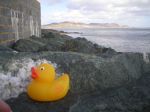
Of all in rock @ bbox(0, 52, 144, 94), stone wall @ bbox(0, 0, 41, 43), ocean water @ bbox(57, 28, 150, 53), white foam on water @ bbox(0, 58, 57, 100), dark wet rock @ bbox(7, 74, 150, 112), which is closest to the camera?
dark wet rock @ bbox(7, 74, 150, 112)

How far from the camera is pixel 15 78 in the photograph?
4195 mm

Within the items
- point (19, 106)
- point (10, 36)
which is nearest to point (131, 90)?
point (19, 106)

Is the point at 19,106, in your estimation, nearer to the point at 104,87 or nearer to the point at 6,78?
the point at 6,78

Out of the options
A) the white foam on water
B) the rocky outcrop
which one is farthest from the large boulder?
the white foam on water

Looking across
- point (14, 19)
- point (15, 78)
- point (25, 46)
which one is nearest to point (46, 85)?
point (15, 78)

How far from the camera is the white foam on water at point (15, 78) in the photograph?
4113 mm

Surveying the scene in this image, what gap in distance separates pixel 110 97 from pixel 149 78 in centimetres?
94

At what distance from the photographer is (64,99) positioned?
401 cm

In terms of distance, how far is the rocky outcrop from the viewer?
3.85 metres

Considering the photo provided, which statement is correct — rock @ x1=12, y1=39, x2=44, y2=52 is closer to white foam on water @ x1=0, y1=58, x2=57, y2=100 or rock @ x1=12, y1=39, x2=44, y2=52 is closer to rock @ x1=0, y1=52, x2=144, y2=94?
rock @ x1=0, y1=52, x2=144, y2=94

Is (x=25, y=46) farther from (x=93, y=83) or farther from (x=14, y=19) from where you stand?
(x=93, y=83)

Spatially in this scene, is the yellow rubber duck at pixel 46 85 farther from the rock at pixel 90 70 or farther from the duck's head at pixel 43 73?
the rock at pixel 90 70

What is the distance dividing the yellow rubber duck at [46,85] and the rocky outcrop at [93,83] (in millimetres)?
108

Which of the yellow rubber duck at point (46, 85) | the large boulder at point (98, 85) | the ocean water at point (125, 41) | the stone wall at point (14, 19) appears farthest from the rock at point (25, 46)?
the ocean water at point (125, 41)
